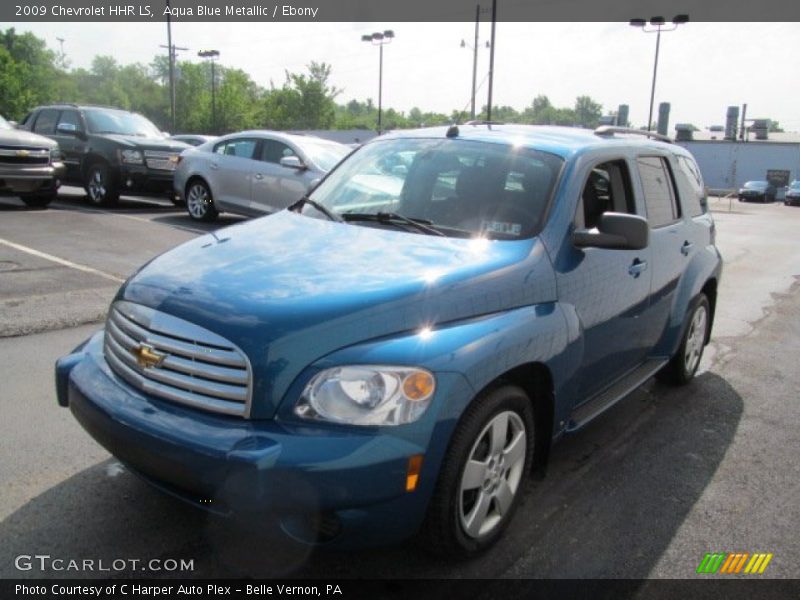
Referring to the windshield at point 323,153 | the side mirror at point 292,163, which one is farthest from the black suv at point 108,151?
the side mirror at point 292,163

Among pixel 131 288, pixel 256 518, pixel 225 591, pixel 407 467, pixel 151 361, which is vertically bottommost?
pixel 225 591

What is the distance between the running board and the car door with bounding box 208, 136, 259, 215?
8.60 m

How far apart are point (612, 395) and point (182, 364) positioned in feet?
7.80

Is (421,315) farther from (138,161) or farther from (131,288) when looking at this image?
(138,161)

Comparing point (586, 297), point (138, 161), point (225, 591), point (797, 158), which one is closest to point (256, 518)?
point (225, 591)

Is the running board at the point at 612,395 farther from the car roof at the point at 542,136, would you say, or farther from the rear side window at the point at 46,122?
the rear side window at the point at 46,122

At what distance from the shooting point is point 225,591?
2631 millimetres

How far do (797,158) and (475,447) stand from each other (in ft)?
224

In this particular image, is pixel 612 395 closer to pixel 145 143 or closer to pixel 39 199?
pixel 145 143

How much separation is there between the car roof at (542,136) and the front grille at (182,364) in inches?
83.4

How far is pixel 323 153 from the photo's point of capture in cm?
1158

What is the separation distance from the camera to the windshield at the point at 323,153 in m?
11.2

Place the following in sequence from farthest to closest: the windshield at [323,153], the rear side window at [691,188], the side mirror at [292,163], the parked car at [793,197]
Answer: the parked car at [793,197], the windshield at [323,153], the side mirror at [292,163], the rear side window at [691,188]

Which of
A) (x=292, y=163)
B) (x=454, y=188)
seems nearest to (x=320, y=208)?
(x=454, y=188)
